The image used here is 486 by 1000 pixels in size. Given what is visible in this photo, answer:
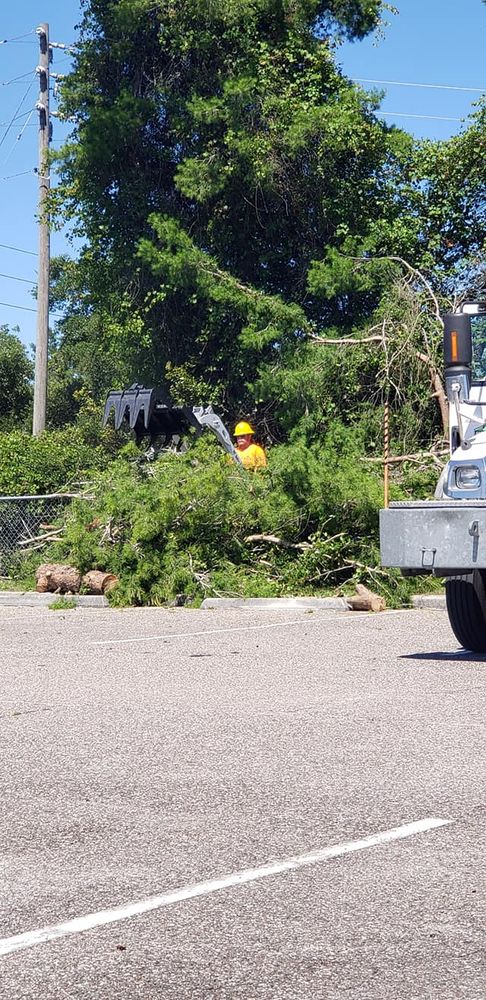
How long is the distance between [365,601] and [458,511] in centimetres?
576

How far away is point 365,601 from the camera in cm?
1504

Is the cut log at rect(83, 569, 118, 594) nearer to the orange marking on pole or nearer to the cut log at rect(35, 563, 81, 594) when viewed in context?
the cut log at rect(35, 563, 81, 594)

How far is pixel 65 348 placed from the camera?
55562 millimetres

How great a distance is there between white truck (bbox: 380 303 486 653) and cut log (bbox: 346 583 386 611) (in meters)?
4.78

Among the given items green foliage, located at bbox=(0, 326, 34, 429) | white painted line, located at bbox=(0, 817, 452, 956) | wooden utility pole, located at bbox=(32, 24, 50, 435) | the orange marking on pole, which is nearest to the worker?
the orange marking on pole

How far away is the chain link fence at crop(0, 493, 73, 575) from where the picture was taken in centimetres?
2000

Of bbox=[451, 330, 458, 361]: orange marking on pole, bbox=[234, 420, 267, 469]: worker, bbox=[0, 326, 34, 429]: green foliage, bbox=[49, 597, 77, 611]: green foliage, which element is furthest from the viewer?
bbox=[0, 326, 34, 429]: green foliage

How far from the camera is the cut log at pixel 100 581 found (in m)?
17.2

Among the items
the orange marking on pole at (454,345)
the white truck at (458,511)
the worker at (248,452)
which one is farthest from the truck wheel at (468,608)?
the worker at (248,452)

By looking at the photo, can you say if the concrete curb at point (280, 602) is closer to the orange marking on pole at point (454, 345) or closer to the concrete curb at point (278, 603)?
the concrete curb at point (278, 603)

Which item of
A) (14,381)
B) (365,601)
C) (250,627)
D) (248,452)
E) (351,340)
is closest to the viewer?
(250,627)

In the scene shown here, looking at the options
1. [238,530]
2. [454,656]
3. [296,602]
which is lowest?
[454,656]

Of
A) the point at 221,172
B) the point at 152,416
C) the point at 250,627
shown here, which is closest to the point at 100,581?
the point at 250,627

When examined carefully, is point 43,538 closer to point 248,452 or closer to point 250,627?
point 248,452
